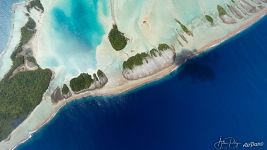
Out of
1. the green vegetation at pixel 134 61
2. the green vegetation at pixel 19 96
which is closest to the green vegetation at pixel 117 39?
the green vegetation at pixel 134 61

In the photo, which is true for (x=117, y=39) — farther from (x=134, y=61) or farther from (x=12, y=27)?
(x=12, y=27)

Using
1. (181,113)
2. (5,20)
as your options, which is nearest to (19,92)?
(5,20)

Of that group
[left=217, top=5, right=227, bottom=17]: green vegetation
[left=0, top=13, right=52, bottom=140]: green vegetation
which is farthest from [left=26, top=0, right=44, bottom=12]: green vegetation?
[left=217, top=5, right=227, bottom=17]: green vegetation

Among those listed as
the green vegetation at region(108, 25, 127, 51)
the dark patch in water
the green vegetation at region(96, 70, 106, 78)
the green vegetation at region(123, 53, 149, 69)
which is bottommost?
the dark patch in water

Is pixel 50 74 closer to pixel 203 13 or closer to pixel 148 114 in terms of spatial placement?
pixel 148 114

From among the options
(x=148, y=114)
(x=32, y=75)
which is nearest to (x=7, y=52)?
(x=32, y=75)

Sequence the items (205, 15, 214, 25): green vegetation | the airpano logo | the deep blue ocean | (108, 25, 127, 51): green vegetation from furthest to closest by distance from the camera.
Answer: (205, 15, 214, 25): green vegetation
(108, 25, 127, 51): green vegetation
the deep blue ocean
the airpano logo

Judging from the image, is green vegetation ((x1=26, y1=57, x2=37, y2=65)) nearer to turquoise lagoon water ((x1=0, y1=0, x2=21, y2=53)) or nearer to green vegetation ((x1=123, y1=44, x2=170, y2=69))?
turquoise lagoon water ((x1=0, y1=0, x2=21, y2=53))

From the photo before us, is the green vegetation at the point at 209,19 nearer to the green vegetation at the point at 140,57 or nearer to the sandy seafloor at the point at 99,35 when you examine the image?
the sandy seafloor at the point at 99,35
